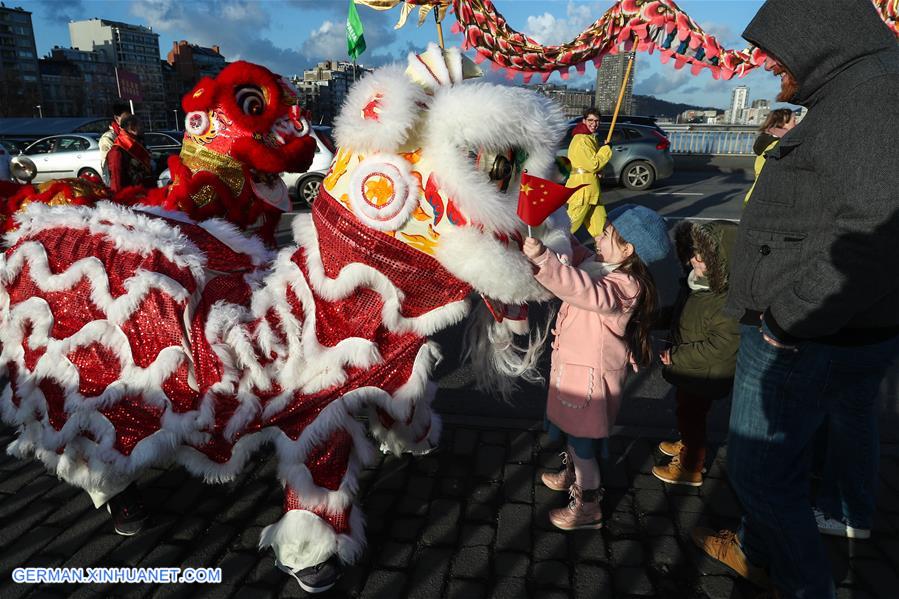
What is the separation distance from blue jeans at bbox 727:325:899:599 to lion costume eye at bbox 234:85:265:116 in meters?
2.58

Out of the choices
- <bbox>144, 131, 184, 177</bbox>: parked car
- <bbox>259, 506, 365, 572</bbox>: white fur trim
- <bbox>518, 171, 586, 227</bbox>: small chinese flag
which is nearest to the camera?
<bbox>518, 171, 586, 227</bbox>: small chinese flag

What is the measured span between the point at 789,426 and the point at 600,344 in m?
0.79

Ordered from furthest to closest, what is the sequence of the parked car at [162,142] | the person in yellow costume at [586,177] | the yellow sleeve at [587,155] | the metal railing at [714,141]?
1. the metal railing at [714,141]
2. the parked car at [162,142]
3. the yellow sleeve at [587,155]
4. the person in yellow costume at [586,177]

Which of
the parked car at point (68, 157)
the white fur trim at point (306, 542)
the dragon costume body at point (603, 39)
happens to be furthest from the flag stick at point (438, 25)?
the parked car at point (68, 157)

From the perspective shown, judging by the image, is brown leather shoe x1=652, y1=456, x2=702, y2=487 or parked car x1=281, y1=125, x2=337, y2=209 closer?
brown leather shoe x1=652, y1=456, x2=702, y2=487

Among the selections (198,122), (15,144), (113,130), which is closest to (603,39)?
(198,122)

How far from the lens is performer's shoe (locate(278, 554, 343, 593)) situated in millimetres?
2191

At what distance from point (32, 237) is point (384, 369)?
155 cm

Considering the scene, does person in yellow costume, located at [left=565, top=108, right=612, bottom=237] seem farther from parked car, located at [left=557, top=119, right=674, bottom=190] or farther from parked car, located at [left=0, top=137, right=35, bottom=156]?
parked car, located at [left=0, top=137, right=35, bottom=156]

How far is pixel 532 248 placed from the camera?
6.53 feet

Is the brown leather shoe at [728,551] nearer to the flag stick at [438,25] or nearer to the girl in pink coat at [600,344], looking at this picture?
the girl in pink coat at [600,344]

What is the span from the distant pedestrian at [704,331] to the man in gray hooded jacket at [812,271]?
490 mm

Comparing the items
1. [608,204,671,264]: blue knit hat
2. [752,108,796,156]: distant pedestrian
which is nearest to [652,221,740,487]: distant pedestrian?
[608,204,671,264]: blue knit hat

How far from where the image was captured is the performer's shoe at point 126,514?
2.57 meters
